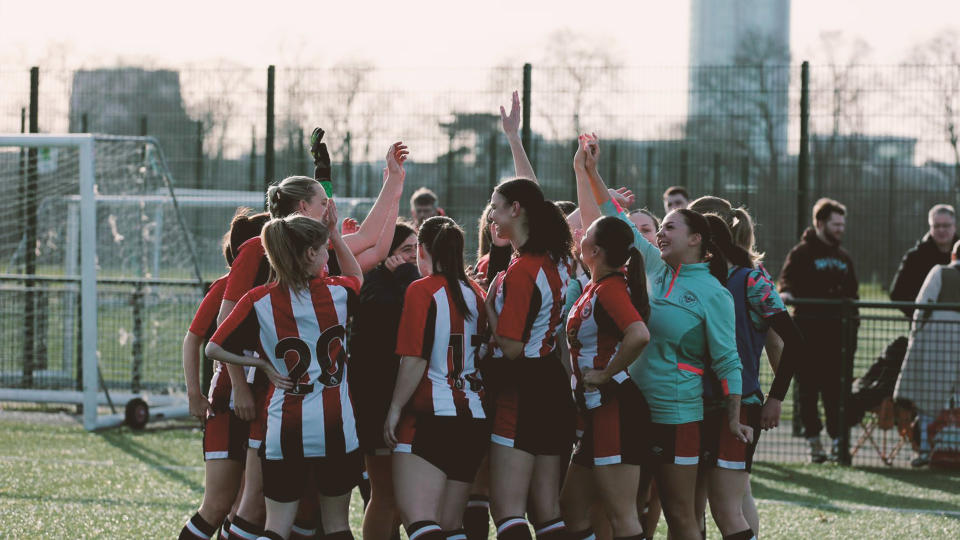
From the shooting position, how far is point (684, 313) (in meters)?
4.69

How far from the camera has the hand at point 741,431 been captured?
474 centimetres

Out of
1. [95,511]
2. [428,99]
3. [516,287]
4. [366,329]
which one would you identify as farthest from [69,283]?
[516,287]

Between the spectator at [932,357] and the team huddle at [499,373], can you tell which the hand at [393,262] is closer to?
the team huddle at [499,373]

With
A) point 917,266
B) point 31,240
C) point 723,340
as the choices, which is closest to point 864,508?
point 917,266

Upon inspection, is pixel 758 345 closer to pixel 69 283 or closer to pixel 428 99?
pixel 428 99

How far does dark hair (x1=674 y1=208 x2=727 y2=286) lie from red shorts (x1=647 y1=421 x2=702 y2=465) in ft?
2.31

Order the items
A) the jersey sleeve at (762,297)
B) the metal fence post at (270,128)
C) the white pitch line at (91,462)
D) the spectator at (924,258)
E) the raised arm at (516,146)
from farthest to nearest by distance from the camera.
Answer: the metal fence post at (270,128) < the spectator at (924,258) < the white pitch line at (91,462) < the raised arm at (516,146) < the jersey sleeve at (762,297)

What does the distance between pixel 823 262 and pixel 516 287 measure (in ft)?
18.8

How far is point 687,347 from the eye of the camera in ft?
15.4

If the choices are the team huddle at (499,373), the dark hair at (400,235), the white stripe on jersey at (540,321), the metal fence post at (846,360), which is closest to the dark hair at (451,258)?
the team huddle at (499,373)

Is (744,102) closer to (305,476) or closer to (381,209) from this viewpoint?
(381,209)

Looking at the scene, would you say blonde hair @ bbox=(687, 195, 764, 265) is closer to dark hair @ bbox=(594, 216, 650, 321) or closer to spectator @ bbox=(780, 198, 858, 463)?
dark hair @ bbox=(594, 216, 650, 321)

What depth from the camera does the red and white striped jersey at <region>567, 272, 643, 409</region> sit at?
4.51 meters

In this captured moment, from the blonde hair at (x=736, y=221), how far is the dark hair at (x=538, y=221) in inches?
36.4
